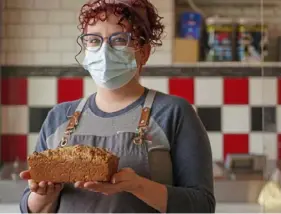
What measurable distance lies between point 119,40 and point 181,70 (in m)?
0.75

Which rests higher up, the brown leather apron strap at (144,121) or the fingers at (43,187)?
the brown leather apron strap at (144,121)

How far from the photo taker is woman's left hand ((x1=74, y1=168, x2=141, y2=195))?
750 millimetres

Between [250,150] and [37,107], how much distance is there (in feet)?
2.00

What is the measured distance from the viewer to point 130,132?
2.75ft

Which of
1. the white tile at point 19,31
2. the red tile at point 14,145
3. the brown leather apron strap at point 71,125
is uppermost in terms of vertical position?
the white tile at point 19,31

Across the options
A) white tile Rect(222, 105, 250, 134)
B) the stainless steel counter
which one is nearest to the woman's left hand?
the stainless steel counter

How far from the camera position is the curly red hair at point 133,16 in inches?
32.9

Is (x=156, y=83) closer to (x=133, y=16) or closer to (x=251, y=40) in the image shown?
(x=251, y=40)

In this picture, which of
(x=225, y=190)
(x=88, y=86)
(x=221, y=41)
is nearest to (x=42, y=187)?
(x=225, y=190)

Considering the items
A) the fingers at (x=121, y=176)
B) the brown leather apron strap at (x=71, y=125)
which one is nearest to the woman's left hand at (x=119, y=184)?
the fingers at (x=121, y=176)

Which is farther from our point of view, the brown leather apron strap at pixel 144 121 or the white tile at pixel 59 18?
the white tile at pixel 59 18

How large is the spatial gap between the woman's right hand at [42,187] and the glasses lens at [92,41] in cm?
21

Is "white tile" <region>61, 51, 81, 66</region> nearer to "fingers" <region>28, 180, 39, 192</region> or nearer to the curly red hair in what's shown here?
the curly red hair

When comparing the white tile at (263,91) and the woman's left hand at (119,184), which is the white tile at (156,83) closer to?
the white tile at (263,91)
